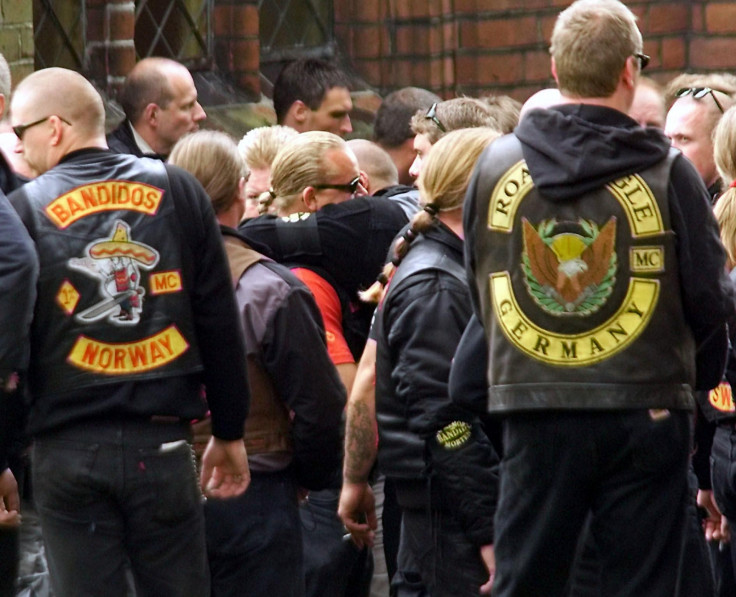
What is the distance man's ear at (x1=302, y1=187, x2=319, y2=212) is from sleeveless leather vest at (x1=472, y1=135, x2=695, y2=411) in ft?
4.96

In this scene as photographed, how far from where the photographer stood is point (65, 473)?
4.31m

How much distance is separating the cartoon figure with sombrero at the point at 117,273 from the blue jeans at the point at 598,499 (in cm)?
103

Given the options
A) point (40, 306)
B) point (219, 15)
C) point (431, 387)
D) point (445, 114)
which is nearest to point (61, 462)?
point (40, 306)

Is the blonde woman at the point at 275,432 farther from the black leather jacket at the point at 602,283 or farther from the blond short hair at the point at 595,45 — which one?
the blond short hair at the point at 595,45

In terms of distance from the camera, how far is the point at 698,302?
3.86m

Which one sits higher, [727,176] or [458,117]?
[458,117]

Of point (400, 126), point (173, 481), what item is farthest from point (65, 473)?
point (400, 126)

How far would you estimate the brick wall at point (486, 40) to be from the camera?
9.60 meters

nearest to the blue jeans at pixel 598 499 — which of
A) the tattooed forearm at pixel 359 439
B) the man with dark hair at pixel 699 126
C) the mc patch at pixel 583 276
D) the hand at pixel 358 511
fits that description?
the mc patch at pixel 583 276

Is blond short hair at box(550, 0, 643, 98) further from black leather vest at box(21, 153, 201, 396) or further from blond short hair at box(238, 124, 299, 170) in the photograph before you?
blond short hair at box(238, 124, 299, 170)

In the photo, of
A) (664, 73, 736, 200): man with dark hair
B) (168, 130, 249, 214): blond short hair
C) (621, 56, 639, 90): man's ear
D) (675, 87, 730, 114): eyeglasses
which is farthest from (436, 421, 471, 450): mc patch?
(675, 87, 730, 114): eyeglasses

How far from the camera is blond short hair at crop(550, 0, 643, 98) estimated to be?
155 inches

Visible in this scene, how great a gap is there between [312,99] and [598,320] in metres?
4.57

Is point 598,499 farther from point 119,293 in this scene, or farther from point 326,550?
point 326,550
